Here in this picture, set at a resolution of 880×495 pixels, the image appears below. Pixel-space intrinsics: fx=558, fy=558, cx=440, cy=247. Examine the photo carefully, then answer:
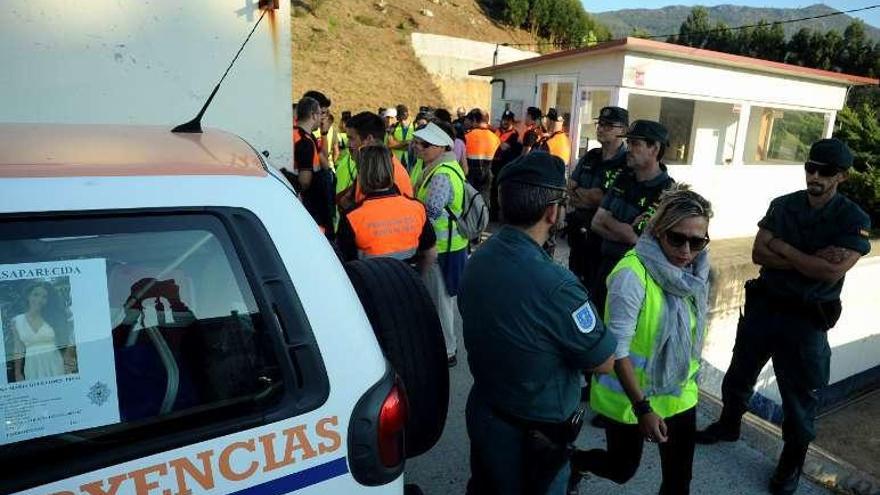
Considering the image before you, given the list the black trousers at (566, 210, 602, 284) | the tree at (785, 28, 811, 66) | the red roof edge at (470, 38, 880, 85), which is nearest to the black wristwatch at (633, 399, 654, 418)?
the black trousers at (566, 210, 602, 284)

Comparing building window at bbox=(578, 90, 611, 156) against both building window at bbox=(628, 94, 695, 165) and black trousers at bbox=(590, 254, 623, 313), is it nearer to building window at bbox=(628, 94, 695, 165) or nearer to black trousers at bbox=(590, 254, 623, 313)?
building window at bbox=(628, 94, 695, 165)

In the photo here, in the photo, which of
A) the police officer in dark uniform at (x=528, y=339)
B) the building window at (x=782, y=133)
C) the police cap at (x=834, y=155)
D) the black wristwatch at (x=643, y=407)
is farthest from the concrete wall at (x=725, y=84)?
the police officer in dark uniform at (x=528, y=339)

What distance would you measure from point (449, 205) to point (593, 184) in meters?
1.12

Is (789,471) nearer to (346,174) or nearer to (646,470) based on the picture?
(646,470)

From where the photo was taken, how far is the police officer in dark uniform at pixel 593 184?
401 centimetres

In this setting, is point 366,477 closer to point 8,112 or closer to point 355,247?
point 355,247

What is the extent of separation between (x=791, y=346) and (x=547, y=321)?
2008 mm

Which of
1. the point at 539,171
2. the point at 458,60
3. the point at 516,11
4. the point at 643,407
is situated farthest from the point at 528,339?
the point at 516,11

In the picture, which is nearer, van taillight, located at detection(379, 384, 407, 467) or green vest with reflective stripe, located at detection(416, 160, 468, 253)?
van taillight, located at detection(379, 384, 407, 467)

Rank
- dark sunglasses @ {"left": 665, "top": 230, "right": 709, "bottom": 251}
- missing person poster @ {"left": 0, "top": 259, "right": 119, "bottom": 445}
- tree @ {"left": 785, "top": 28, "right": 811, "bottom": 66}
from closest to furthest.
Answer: missing person poster @ {"left": 0, "top": 259, "right": 119, "bottom": 445}, dark sunglasses @ {"left": 665, "top": 230, "right": 709, "bottom": 251}, tree @ {"left": 785, "top": 28, "right": 811, "bottom": 66}

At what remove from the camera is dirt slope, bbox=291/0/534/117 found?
89.1ft

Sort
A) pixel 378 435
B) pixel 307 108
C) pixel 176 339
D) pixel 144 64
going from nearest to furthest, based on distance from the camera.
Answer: pixel 176 339
pixel 378 435
pixel 144 64
pixel 307 108

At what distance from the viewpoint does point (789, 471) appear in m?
2.97

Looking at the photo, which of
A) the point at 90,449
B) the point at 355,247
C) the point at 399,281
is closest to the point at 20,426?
the point at 90,449
